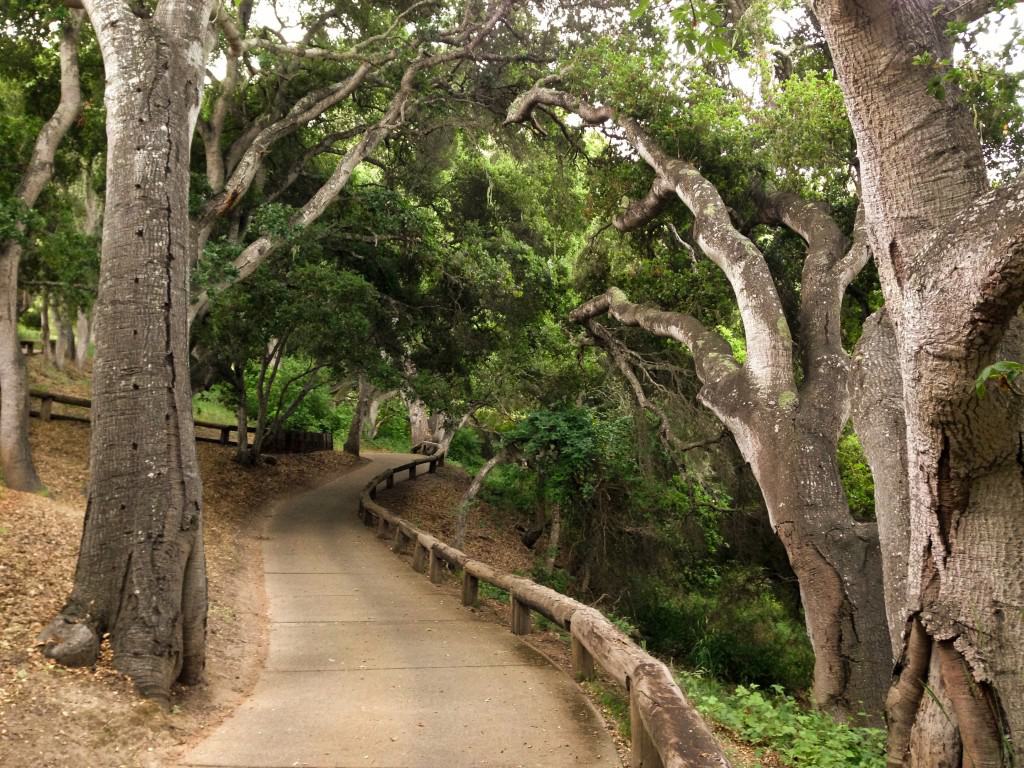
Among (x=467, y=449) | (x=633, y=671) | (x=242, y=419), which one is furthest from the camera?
(x=467, y=449)

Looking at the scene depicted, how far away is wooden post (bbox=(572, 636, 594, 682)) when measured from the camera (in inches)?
266

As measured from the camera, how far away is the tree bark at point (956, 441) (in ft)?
11.9

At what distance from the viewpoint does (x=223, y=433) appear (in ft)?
77.5

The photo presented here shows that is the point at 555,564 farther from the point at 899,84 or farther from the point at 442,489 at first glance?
the point at 899,84

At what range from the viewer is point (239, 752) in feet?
16.5

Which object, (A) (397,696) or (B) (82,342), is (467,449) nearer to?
(B) (82,342)

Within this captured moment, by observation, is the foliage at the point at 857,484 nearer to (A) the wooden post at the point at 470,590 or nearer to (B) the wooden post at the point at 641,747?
(A) the wooden post at the point at 470,590

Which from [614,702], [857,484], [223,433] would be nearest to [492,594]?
[614,702]

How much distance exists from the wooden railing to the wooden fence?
12.6 metres

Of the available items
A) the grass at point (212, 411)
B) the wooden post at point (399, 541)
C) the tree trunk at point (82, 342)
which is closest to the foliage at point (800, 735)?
the wooden post at point (399, 541)

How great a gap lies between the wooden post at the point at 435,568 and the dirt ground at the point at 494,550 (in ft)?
0.44

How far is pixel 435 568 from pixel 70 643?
657 centimetres

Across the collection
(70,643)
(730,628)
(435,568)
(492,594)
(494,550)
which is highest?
(70,643)

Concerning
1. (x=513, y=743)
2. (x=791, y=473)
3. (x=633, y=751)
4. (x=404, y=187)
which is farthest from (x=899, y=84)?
(x=404, y=187)
